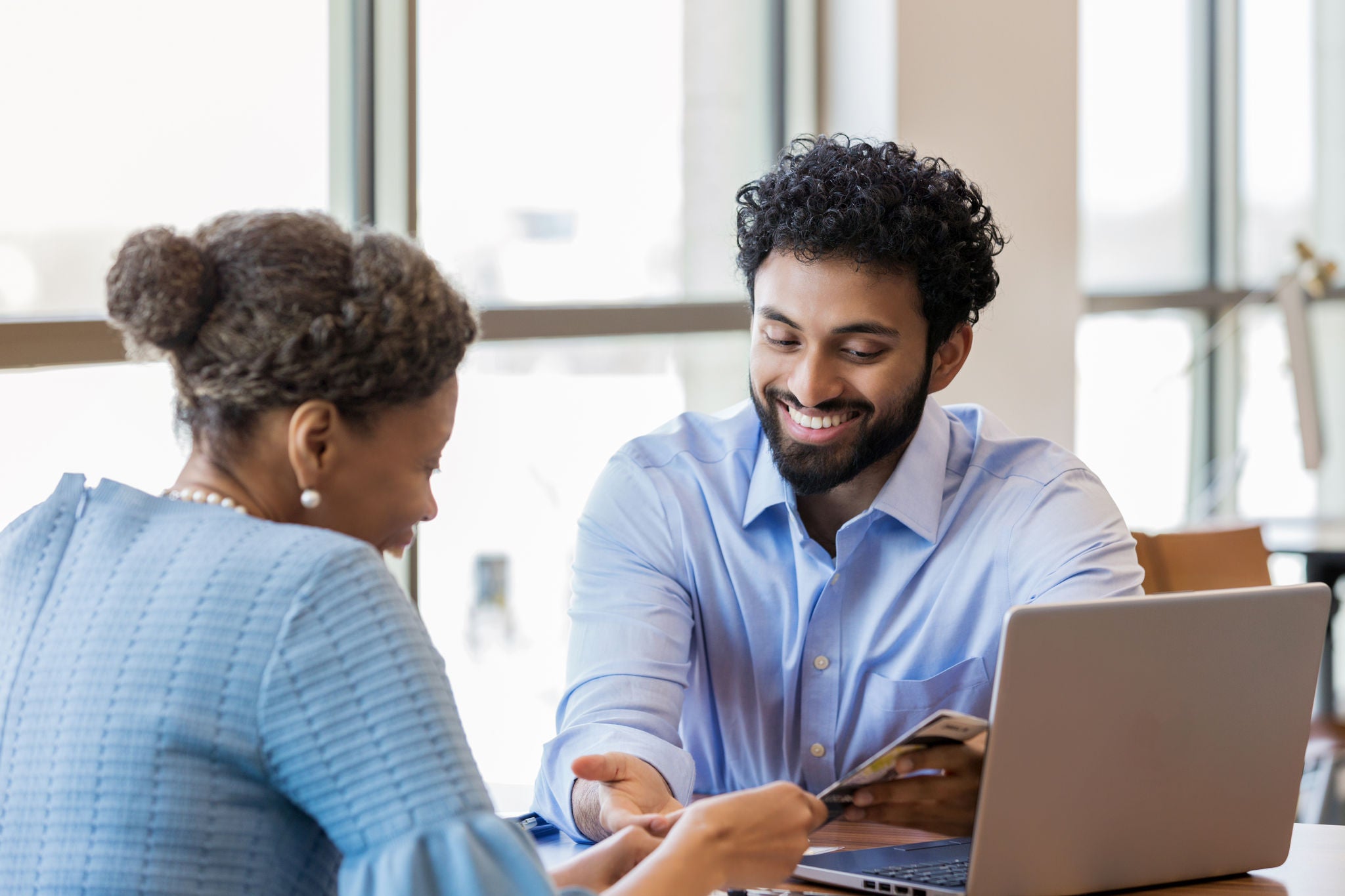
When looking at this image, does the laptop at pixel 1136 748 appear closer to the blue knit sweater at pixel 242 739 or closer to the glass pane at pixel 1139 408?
the blue knit sweater at pixel 242 739

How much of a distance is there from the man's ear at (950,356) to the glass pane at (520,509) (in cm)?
108

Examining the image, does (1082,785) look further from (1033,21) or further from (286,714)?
(1033,21)

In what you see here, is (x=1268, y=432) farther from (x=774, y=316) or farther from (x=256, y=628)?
(x=256, y=628)

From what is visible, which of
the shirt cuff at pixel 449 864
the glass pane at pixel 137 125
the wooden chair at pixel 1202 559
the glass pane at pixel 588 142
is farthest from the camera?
the glass pane at pixel 588 142

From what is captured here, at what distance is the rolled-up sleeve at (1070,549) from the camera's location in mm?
1605

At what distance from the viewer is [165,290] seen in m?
0.97

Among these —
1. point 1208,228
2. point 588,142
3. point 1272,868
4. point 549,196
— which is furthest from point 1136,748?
point 1208,228

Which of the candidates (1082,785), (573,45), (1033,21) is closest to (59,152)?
(573,45)

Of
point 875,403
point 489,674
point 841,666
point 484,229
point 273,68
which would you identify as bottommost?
point 489,674

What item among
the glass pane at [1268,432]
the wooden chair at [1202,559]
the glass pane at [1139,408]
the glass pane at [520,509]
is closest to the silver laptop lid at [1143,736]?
the wooden chair at [1202,559]

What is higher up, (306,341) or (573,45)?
(573,45)

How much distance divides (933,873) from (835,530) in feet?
2.16

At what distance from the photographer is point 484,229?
2.81 meters

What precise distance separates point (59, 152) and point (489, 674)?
1375 mm
